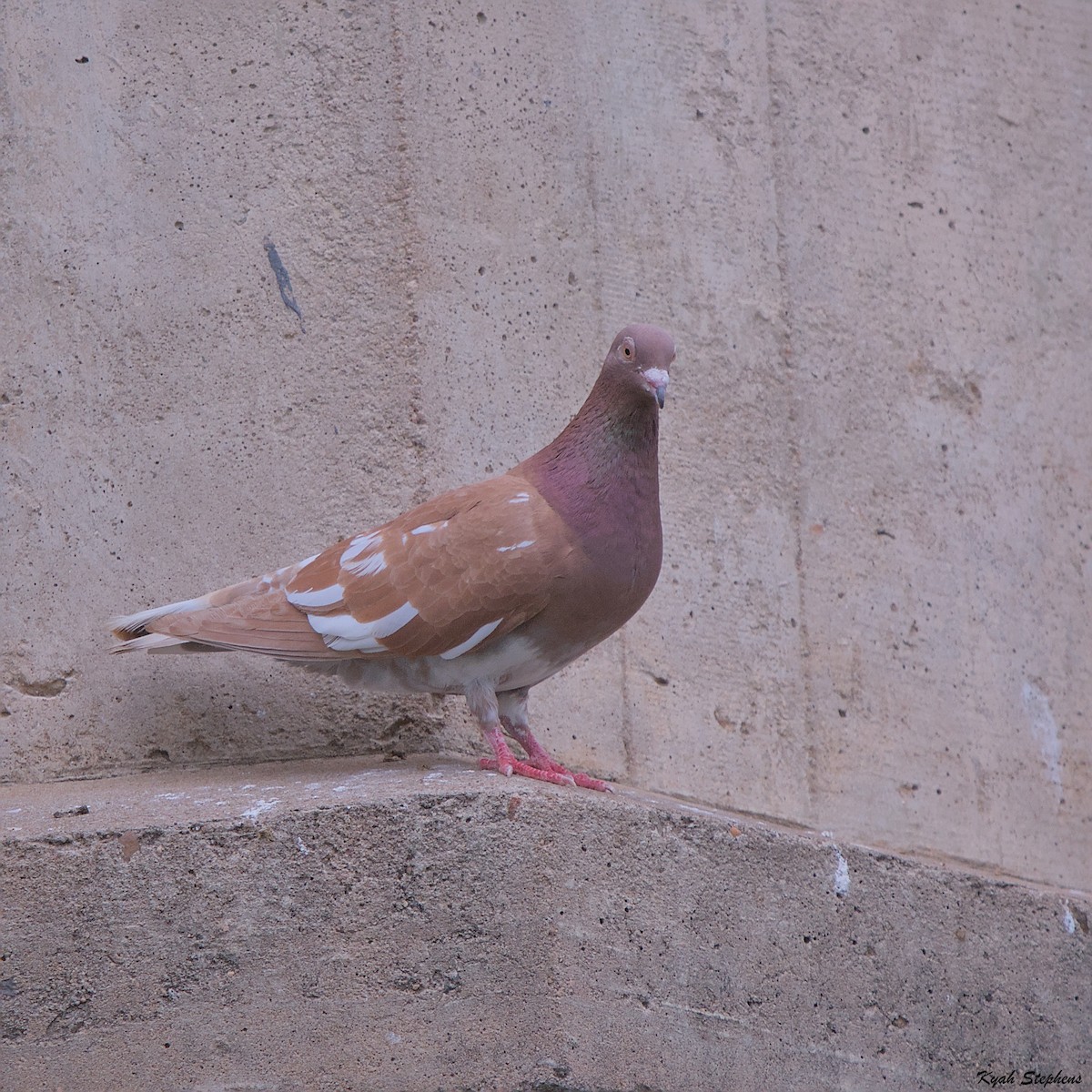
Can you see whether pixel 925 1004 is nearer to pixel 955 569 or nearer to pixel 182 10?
pixel 955 569

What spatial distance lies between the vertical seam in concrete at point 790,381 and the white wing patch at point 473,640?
1.42 metres

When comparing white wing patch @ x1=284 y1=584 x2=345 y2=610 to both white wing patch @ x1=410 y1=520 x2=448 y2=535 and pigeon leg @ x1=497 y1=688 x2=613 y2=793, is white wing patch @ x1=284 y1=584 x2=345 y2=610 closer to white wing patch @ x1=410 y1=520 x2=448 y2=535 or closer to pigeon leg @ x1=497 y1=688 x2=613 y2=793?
white wing patch @ x1=410 y1=520 x2=448 y2=535

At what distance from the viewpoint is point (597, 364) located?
175 inches

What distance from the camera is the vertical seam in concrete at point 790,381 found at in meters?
4.63

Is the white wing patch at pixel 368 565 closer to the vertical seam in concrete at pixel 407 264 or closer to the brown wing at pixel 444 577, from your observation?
the brown wing at pixel 444 577

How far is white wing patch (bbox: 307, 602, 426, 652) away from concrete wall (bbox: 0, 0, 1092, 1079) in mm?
452

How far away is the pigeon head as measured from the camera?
3537mm

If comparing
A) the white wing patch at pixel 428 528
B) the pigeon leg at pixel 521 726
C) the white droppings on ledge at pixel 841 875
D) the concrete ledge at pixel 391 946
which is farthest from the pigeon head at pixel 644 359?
the white droppings on ledge at pixel 841 875

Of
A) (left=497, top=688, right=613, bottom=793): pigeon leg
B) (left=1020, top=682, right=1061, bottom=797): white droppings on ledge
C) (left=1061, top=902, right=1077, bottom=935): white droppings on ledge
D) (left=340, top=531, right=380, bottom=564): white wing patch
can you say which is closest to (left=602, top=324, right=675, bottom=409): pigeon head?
(left=340, top=531, right=380, bottom=564): white wing patch

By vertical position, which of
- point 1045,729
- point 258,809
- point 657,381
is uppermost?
point 657,381

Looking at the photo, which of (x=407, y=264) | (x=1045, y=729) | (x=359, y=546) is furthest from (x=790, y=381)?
(x=359, y=546)

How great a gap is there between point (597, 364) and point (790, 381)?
0.68 meters

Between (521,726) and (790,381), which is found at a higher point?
(790,381)

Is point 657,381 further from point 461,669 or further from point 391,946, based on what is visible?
point 391,946
